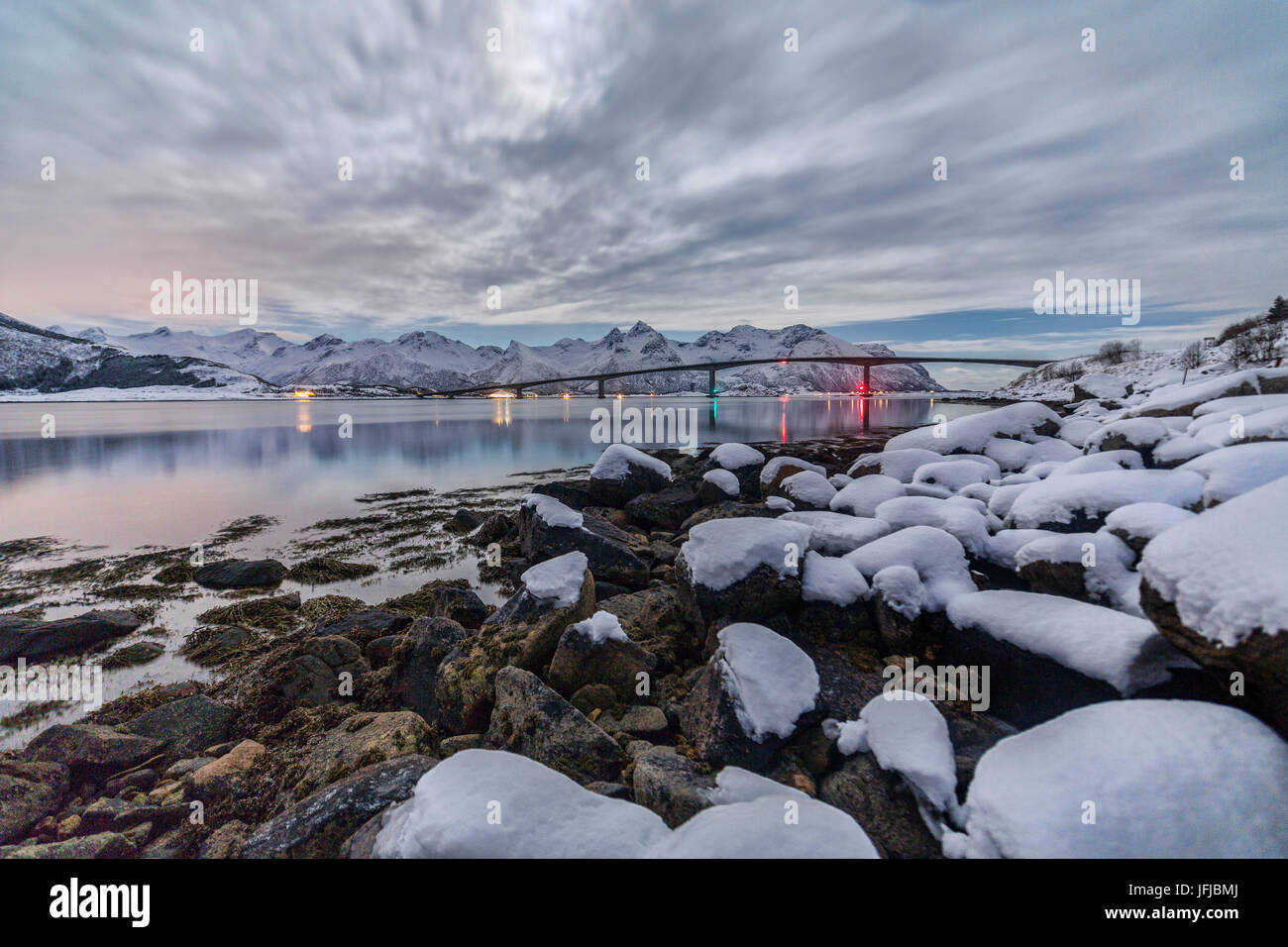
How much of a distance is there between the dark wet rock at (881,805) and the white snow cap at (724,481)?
1115 cm

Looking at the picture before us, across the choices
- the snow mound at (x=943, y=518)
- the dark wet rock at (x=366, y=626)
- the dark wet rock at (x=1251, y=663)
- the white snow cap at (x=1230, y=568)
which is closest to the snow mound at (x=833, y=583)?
the snow mound at (x=943, y=518)

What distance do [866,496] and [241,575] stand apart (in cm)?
1541

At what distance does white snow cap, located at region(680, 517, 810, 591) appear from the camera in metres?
6.66

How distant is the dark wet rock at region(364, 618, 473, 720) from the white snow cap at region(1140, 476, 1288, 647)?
26.1 feet

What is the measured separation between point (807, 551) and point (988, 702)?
2702mm

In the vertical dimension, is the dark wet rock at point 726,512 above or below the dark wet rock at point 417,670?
above

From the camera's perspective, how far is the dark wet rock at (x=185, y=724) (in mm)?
6188

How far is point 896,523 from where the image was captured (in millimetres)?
8469

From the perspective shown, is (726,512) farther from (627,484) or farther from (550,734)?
(550,734)

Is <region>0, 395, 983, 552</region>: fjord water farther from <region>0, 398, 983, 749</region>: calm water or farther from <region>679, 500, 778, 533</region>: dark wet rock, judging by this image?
<region>679, 500, 778, 533</region>: dark wet rock

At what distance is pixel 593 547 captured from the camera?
10.9 metres

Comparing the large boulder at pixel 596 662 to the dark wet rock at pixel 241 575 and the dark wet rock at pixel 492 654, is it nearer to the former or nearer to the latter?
the dark wet rock at pixel 492 654

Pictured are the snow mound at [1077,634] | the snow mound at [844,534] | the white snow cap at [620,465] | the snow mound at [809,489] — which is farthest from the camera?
the white snow cap at [620,465]
